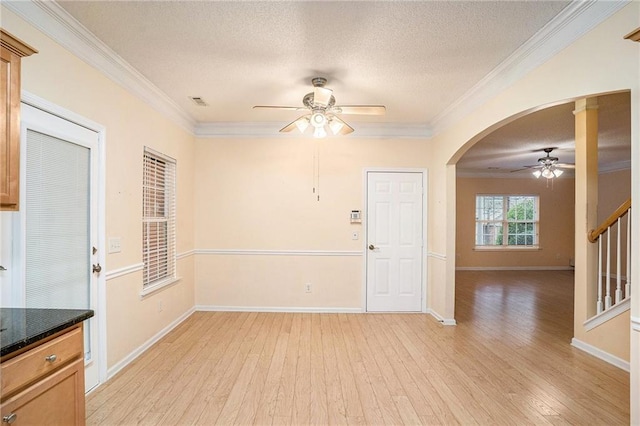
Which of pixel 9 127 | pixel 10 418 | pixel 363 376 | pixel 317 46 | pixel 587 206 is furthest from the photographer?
pixel 587 206

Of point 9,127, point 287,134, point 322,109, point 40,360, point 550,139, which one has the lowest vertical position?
point 40,360

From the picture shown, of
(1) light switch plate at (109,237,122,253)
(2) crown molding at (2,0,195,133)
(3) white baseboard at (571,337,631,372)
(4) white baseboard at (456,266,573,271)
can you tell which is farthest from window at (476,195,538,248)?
(1) light switch plate at (109,237,122,253)

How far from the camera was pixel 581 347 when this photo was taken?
3.26m

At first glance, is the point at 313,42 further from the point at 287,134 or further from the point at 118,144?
the point at 287,134

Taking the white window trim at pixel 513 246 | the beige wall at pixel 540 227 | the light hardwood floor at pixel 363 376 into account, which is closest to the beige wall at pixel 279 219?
the light hardwood floor at pixel 363 376

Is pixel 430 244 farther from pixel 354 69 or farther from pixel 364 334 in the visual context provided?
pixel 354 69

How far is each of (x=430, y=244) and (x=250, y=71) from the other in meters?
3.27

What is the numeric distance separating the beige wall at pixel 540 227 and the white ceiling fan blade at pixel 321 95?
6542 mm

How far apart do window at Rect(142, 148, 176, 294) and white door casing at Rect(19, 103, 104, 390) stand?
30.5 inches

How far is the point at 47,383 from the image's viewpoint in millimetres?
1375

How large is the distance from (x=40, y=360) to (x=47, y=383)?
121 mm

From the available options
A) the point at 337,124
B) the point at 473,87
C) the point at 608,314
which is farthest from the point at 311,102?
the point at 608,314

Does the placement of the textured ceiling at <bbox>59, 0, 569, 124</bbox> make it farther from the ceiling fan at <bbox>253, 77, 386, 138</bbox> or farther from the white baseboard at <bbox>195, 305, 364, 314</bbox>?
the white baseboard at <bbox>195, 305, 364, 314</bbox>

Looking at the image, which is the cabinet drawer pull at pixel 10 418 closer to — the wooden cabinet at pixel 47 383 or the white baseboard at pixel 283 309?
the wooden cabinet at pixel 47 383
